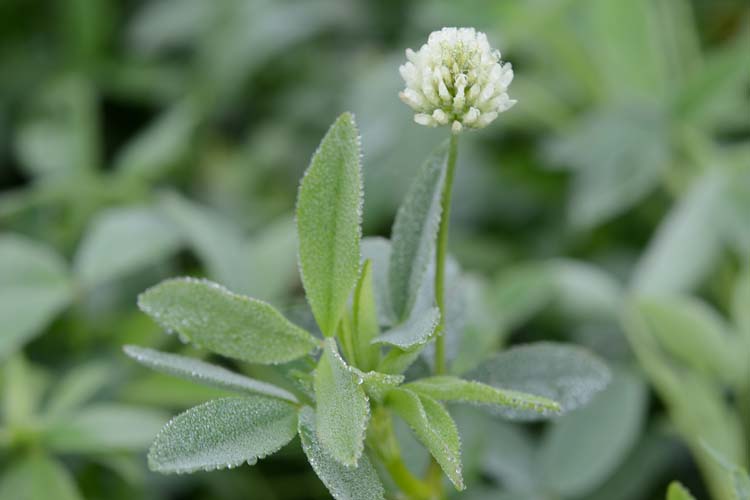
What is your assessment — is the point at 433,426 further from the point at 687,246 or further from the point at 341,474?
the point at 687,246

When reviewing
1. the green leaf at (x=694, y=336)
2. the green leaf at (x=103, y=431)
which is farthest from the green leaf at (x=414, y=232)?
the green leaf at (x=694, y=336)

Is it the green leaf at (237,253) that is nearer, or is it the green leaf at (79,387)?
the green leaf at (79,387)

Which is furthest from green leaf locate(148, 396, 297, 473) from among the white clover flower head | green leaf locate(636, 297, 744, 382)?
green leaf locate(636, 297, 744, 382)

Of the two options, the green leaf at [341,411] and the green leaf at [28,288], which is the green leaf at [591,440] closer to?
the green leaf at [341,411]

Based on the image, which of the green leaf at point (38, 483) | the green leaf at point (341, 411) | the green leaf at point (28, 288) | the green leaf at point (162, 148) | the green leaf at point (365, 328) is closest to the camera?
the green leaf at point (341, 411)

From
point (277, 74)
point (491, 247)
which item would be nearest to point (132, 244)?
point (491, 247)

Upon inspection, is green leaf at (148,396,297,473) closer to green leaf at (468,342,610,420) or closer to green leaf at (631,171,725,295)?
green leaf at (468,342,610,420)

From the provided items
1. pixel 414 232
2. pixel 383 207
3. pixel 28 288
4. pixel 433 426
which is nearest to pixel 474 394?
pixel 433 426
